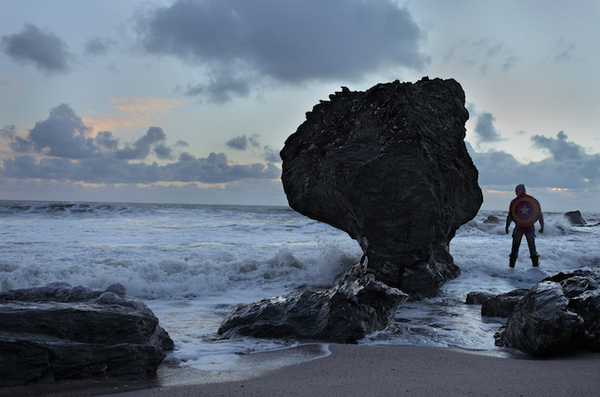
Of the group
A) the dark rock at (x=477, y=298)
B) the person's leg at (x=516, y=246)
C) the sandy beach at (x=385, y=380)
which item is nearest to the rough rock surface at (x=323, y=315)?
the sandy beach at (x=385, y=380)

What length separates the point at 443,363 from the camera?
2.82m

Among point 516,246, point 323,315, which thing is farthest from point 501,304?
point 516,246

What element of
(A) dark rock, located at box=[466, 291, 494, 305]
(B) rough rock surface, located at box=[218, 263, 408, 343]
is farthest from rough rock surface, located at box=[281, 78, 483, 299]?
(B) rough rock surface, located at box=[218, 263, 408, 343]

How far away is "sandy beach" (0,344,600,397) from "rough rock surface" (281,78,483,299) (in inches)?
113

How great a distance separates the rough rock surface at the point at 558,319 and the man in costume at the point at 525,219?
17.9ft

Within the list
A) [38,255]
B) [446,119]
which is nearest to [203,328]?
[446,119]

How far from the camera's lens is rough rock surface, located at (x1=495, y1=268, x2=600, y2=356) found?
9.09 feet

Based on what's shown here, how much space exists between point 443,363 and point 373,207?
3154 millimetres

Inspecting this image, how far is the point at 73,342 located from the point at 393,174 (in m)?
4.52

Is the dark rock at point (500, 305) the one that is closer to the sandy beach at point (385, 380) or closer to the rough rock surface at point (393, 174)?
the rough rock surface at point (393, 174)

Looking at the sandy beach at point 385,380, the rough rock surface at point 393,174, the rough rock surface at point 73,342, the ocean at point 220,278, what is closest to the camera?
the sandy beach at point 385,380

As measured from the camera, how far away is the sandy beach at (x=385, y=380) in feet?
7.04

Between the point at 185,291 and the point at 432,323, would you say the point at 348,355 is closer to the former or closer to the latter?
the point at 432,323

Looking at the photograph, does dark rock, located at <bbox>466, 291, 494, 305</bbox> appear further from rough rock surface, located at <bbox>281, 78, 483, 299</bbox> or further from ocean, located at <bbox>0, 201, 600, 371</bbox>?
rough rock surface, located at <bbox>281, 78, 483, 299</bbox>
